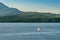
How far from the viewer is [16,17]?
2842 inches

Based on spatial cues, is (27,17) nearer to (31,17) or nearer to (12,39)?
(31,17)

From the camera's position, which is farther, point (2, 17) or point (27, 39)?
point (2, 17)

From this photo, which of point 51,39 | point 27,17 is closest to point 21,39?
point 51,39

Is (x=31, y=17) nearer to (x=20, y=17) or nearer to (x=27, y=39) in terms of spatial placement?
(x=20, y=17)

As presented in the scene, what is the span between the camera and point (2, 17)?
2736 inches

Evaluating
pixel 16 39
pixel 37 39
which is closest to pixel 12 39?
pixel 16 39

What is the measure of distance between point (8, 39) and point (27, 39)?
2.48 meters

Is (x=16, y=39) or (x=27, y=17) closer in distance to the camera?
(x=16, y=39)

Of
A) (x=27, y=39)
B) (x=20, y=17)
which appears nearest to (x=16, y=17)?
(x=20, y=17)

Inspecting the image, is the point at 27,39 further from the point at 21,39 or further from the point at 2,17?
the point at 2,17

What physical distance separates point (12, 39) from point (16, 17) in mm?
38144

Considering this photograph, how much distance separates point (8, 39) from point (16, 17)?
126 ft

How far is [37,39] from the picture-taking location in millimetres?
34156

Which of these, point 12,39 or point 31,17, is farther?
point 31,17
